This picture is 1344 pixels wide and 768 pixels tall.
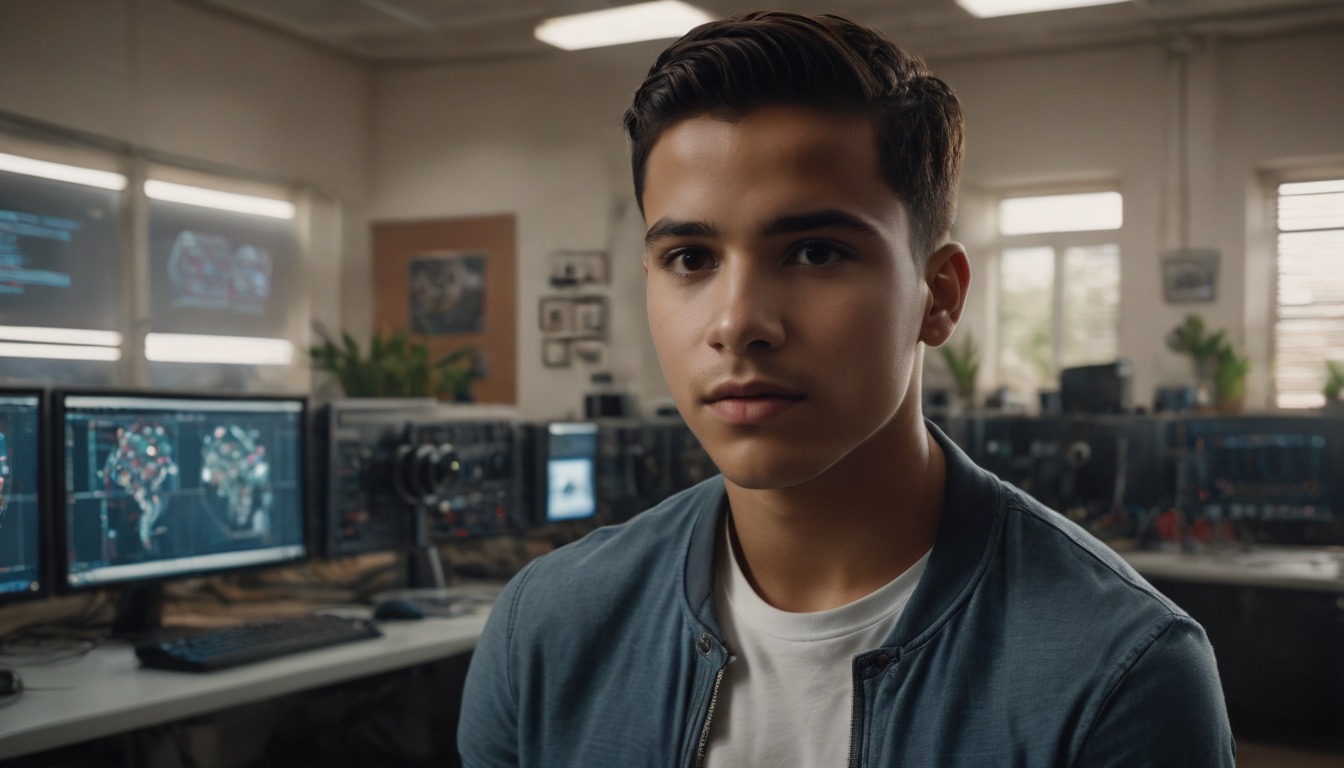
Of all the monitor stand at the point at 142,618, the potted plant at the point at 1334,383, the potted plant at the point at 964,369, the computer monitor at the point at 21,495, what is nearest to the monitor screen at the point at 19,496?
the computer monitor at the point at 21,495

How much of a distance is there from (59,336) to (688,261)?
194 inches

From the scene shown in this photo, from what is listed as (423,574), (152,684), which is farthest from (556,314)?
(152,684)

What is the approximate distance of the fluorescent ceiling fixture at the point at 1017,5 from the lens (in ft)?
17.8

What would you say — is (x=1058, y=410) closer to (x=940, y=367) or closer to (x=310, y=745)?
(x=940, y=367)

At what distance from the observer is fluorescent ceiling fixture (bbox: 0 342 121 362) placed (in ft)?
15.3

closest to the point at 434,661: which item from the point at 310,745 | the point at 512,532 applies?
the point at 310,745

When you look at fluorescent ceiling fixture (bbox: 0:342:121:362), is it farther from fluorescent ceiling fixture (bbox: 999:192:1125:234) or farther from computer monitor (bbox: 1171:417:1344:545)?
fluorescent ceiling fixture (bbox: 999:192:1125:234)

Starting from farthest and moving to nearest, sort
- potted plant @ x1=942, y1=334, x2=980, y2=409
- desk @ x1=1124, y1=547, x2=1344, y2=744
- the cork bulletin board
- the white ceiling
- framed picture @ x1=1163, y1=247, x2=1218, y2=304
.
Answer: the cork bulletin board
potted plant @ x1=942, y1=334, x2=980, y2=409
framed picture @ x1=1163, y1=247, x2=1218, y2=304
the white ceiling
desk @ x1=1124, y1=547, x2=1344, y2=744

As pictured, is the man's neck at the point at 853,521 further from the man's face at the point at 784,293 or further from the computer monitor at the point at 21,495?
the computer monitor at the point at 21,495

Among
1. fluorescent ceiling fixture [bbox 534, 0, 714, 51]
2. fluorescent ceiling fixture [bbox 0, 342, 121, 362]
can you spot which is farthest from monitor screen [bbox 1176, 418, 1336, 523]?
fluorescent ceiling fixture [bbox 0, 342, 121, 362]

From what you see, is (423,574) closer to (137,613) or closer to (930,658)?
(137,613)

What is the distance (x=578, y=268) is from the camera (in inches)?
264

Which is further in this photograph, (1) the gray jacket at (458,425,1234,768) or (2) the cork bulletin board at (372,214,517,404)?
(2) the cork bulletin board at (372,214,517,404)

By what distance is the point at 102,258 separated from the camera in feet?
16.8
